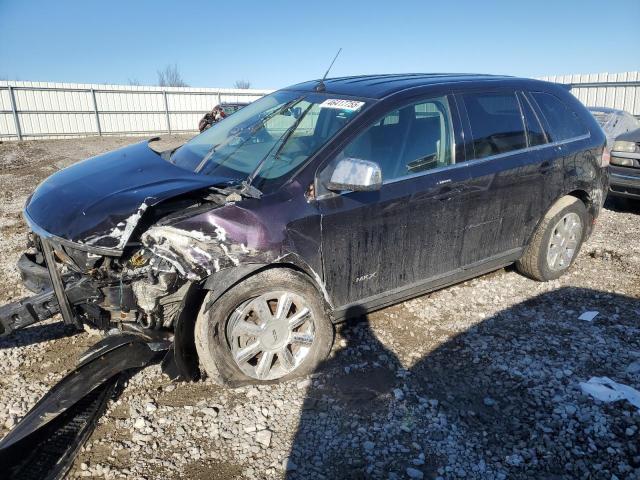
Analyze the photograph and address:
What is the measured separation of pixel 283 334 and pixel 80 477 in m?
1.33

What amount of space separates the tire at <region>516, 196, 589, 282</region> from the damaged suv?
7.0 inches

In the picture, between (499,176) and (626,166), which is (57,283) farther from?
(626,166)

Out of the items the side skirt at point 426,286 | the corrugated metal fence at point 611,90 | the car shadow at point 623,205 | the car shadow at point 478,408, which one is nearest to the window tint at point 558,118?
the side skirt at point 426,286

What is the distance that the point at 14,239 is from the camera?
591 centimetres

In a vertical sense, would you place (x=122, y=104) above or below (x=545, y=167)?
above

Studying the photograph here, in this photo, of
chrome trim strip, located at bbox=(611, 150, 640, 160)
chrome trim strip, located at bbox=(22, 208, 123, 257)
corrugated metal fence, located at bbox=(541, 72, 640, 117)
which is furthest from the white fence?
chrome trim strip, located at bbox=(22, 208, 123, 257)

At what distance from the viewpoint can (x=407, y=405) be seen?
2875 millimetres

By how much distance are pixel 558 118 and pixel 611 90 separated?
1603 centimetres

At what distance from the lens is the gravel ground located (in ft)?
8.04

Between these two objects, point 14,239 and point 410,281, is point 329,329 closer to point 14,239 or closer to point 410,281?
point 410,281

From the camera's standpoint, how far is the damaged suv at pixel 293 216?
2.68m

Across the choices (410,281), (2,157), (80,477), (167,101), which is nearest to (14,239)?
(80,477)

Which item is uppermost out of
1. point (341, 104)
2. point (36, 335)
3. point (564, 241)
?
point (341, 104)

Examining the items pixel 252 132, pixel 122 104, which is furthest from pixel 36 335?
pixel 122 104
